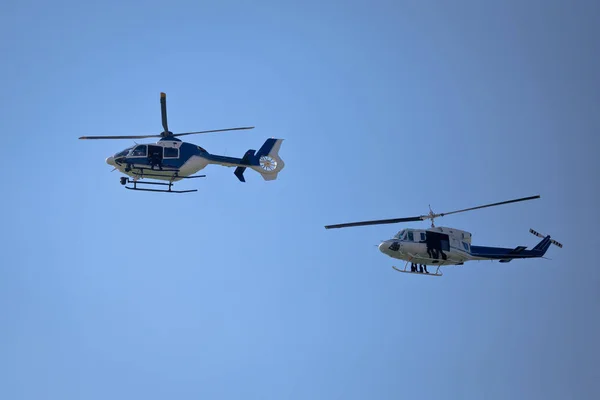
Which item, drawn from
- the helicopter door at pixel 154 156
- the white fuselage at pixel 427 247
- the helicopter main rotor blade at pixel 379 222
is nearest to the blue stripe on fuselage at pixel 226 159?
the helicopter door at pixel 154 156

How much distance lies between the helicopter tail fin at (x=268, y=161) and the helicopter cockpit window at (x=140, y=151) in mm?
4287

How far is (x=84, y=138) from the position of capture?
3111 cm

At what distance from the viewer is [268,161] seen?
33.4 m

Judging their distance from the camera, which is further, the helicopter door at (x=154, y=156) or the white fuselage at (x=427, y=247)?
the helicopter door at (x=154, y=156)

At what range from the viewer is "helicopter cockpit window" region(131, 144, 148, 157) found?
31.1 metres

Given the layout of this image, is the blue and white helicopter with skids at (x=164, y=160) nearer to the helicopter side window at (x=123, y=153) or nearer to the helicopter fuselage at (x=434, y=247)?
the helicopter side window at (x=123, y=153)

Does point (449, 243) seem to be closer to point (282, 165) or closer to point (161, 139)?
point (282, 165)

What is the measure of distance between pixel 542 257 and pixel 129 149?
16.2 m

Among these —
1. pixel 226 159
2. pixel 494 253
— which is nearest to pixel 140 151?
pixel 226 159

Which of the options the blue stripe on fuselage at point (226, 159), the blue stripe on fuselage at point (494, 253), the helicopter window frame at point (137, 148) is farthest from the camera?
the blue stripe on fuselage at point (226, 159)

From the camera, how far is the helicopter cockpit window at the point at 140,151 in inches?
1223

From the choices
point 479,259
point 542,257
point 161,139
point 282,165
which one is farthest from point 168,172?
point 542,257

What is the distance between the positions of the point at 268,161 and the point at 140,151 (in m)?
5.13

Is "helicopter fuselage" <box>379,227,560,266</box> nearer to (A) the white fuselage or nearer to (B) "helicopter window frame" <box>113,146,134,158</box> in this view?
(A) the white fuselage
